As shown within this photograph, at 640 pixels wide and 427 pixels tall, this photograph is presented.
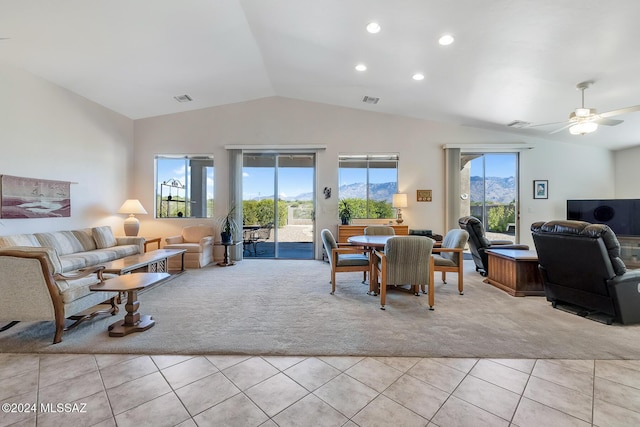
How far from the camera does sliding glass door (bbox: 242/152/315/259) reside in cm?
644

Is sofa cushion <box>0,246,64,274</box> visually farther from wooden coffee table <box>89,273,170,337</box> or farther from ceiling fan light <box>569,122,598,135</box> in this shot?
ceiling fan light <box>569,122,598,135</box>

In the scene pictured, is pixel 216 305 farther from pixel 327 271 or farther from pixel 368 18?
pixel 368 18

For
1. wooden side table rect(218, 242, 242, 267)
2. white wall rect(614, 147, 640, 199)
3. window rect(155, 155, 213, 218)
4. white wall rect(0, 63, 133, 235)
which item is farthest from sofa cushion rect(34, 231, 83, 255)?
white wall rect(614, 147, 640, 199)

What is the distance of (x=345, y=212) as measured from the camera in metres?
6.19

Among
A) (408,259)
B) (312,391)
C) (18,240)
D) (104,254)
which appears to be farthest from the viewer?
(104,254)

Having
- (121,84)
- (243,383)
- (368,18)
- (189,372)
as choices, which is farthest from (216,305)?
(121,84)

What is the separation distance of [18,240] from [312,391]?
14.3 ft

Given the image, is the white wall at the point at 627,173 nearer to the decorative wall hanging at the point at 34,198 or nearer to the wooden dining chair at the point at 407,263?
the wooden dining chair at the point at 407,263

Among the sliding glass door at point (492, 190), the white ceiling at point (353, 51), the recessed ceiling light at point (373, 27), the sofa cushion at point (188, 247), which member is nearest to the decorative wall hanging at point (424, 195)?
the sliding glass door at point (492, 190)

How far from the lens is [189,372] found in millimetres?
1972

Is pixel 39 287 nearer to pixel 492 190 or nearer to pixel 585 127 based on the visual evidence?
pixel 585 127

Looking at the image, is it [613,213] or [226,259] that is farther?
[226,259]

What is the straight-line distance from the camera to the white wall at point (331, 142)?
604cm

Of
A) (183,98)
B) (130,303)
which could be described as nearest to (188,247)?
(130,303)
